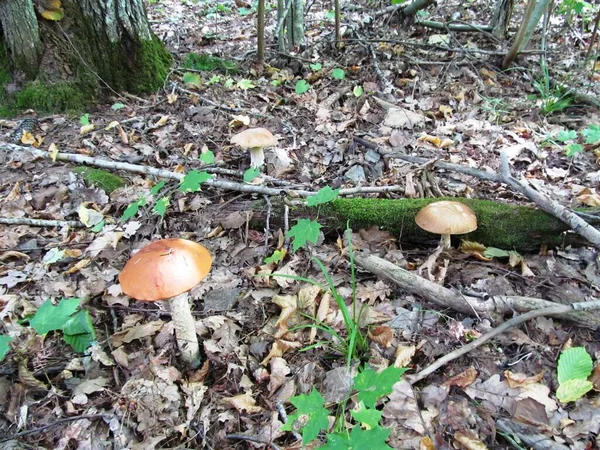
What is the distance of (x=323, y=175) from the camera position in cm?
433

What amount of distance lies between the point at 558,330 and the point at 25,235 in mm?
4517

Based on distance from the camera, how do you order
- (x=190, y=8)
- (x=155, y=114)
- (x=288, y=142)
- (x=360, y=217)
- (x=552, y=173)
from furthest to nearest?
(x=190, y=8) → (x=155, y=114) → (x=288, y=142) → (x=552, y=173) → (x=360, y=217)

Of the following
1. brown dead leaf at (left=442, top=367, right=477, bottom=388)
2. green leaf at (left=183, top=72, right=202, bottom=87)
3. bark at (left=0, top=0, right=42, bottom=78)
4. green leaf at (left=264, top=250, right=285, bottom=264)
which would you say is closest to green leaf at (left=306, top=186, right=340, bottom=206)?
green leaf at (left=264, top=250, right=285, bottom=264)

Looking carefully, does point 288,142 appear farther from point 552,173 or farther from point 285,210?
point 552,173

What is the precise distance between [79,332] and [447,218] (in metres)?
2.77

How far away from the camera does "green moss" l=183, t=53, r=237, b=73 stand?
21.7ft

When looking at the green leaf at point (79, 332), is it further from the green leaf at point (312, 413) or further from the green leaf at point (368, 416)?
the green leaf at point (368, 416)

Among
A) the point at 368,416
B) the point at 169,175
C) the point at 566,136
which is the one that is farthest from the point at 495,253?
the point at 169,175

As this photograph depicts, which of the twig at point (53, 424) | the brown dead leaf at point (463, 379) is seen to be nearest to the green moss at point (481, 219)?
the brown dead leaf at point (463, 379)

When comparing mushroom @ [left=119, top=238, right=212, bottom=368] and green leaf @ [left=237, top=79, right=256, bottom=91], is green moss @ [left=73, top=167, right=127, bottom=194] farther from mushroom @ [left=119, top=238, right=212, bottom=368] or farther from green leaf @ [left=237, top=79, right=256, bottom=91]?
green leaf @ [left=237, top=79, right=256, bottom=91]

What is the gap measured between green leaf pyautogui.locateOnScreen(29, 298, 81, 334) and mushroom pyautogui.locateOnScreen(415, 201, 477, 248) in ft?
8.35

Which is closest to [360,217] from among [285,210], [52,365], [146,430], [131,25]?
[285,210]

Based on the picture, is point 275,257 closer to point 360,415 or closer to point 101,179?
point 360,415

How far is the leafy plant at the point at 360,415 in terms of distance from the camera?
1.67m
